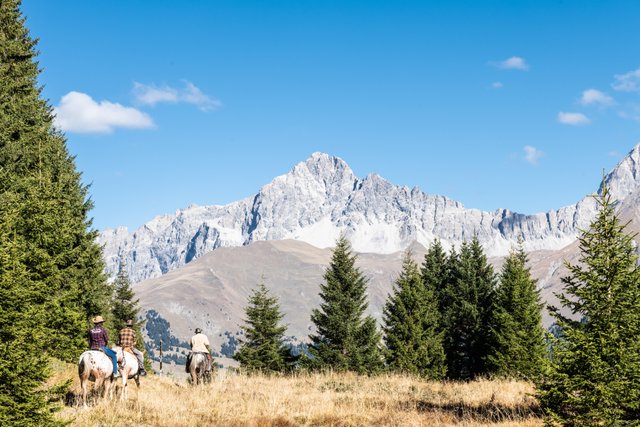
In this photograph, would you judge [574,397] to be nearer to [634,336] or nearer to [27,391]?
[634,336]

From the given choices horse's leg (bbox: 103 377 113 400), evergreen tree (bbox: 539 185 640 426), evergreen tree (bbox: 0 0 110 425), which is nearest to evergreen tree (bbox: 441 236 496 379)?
evergreen tree (bbox: 0 0 110 425)

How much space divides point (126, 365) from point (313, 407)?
704 cm

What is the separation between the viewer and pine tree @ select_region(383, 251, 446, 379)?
50312 mm

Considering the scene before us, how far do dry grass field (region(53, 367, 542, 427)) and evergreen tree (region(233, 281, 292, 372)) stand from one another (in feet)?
104

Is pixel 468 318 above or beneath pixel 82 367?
above

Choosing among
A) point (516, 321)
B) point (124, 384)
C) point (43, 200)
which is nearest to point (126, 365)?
point (124, 384)

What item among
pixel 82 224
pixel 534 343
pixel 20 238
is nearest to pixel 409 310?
pixel 534 343

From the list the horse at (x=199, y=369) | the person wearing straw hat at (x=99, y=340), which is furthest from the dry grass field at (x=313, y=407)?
the person wearing straw hat at (x=99, y=340)

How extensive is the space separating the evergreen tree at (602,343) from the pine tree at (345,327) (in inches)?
1465

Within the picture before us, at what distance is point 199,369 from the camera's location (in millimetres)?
21141

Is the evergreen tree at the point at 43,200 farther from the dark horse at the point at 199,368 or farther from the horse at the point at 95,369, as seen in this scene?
the dark horse at the point at 199,368

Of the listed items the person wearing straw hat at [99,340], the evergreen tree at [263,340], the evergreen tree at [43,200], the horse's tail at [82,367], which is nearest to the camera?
the horse's tail at [82,367]

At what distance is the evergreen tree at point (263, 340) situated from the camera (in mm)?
51219

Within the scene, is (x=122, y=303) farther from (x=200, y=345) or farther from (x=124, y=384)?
(x=124, y=384)
